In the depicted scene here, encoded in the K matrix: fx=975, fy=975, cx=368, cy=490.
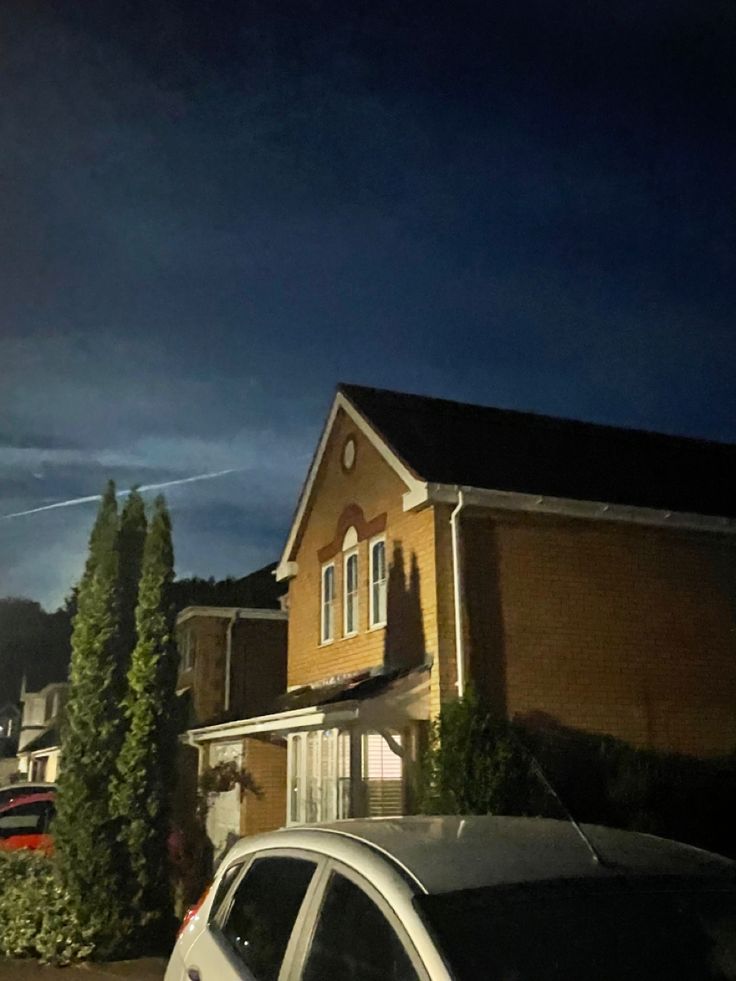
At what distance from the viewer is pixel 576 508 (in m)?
13.6

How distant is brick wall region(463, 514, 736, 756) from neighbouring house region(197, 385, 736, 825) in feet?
0.07

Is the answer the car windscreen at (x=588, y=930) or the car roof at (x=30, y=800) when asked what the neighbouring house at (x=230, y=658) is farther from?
the car windscreen at (x=588, y=930)

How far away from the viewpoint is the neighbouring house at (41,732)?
127 feet

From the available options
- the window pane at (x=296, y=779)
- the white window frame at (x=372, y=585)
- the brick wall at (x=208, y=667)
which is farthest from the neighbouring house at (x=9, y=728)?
the white window frame at (x=372, y=585)

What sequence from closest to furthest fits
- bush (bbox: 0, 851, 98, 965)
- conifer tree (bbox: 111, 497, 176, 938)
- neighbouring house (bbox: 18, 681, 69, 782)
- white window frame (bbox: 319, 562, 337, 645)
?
bush (bbox: 0, 851, 98, 965) → conifer tree (bbox: 111, 497, 176, 938) → white window frame (bbox: 319, 562, 337, 645) → neighbouring house (bbox: 18, 681, 69, 782)

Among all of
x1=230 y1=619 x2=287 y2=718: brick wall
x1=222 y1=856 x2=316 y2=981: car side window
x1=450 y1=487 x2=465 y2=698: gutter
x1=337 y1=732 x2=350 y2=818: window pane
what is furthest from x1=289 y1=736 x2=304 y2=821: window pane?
x1=222 y1=856 x2=316 y2=981: car side window

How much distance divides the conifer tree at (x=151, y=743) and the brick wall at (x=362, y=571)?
3690 mm

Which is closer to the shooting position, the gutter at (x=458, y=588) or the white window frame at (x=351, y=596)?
the gutter at (x=458, y=588)

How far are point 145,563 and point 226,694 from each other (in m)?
14.4

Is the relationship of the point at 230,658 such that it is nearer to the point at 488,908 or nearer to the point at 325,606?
the point at 325,606

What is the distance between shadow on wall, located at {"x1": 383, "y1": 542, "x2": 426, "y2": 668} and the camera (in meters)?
13.6

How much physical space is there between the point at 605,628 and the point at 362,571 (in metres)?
4.09

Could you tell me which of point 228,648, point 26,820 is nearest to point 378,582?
point 26,820

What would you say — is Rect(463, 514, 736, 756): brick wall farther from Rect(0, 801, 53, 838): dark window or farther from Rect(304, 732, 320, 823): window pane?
Rect(0, 801, 53, 838): dark window
